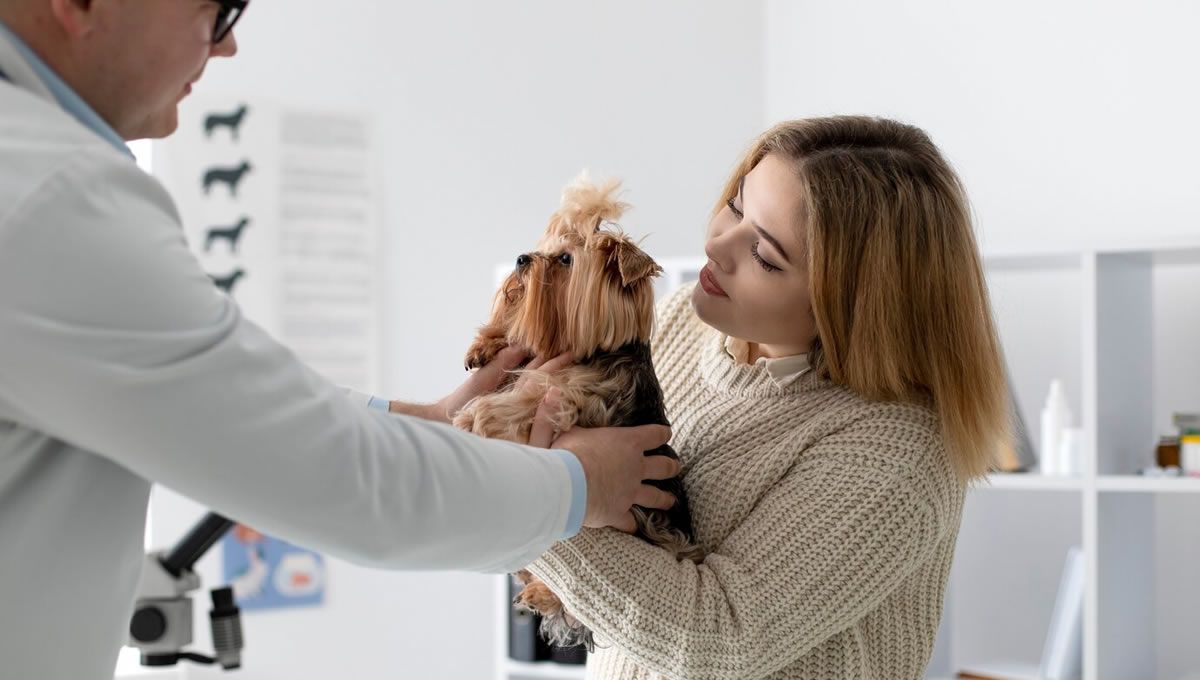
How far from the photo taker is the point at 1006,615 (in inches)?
141

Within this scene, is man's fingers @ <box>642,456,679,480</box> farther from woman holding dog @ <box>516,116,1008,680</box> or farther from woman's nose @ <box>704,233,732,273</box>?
woman's nose @ <box>704,233,732,273</box>

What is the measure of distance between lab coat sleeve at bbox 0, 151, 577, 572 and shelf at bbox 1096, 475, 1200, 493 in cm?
230

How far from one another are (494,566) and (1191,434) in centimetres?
233

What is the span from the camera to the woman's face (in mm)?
1569

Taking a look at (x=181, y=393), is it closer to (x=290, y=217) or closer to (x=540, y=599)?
(x=540, y=599)

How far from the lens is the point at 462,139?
13.7 ft

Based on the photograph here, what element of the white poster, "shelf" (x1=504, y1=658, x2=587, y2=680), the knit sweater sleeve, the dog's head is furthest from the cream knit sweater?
the white poster

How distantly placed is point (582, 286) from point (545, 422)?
8.1 inches

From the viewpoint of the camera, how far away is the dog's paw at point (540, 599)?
1.62m

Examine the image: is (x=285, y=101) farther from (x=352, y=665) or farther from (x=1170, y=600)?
(x=1170, y=600)

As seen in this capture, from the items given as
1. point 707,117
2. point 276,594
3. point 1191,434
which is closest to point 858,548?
point 1191,434

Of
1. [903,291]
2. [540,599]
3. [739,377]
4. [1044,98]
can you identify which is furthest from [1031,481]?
[540,599]

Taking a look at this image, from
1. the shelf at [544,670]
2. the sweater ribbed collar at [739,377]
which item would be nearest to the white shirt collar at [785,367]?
the sweater ribbed collar at [739,377]

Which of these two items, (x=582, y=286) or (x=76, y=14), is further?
(x=582, y=286)
